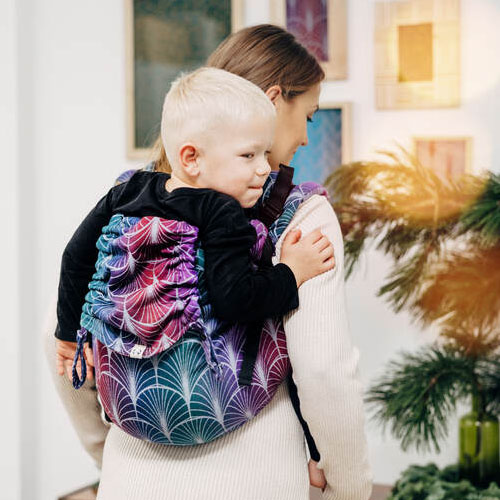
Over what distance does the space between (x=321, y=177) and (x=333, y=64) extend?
11.9 inches

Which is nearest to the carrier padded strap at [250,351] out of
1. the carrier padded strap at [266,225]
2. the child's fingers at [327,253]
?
the carrier padded strap at [266,225]

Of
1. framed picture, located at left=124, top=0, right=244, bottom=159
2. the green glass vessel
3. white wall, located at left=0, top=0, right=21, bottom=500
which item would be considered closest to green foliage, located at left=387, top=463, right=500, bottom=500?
the green glass vessel

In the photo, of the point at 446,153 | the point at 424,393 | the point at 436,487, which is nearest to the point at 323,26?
the point at 446,153

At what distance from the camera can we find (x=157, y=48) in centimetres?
238

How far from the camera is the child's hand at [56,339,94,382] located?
105 cm

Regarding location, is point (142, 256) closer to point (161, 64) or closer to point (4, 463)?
point (161, 64)

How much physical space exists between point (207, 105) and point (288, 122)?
203 millimetres

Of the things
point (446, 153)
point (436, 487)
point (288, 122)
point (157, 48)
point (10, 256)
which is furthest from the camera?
point (10, 256)

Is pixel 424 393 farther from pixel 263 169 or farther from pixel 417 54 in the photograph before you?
pixel 417 54

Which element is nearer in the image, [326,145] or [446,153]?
[446,153]

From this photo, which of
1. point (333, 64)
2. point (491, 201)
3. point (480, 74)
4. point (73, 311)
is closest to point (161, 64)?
point (333, 64)

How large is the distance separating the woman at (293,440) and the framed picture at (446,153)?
108 cm

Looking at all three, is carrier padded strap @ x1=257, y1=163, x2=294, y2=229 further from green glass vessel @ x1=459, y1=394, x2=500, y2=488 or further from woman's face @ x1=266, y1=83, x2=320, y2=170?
green glass vessel @ x1=459, y1=394, x2=500, y2=488

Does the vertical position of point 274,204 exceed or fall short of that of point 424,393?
it exceeds it
